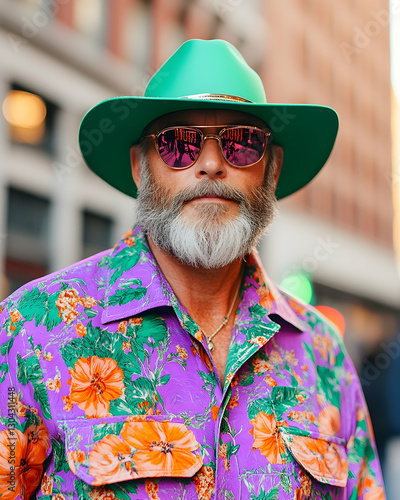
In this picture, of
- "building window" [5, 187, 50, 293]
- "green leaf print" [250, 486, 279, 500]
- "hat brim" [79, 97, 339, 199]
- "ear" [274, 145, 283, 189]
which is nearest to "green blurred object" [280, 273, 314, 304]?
"building window" [5, 187, 50, 293]

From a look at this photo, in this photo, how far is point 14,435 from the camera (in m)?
1.91

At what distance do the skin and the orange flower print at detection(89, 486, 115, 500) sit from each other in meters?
0.61

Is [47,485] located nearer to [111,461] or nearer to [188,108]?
[111,461]

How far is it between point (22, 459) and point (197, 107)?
53.5 inches

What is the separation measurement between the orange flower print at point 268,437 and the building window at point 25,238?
11.6 meters

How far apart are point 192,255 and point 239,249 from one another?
0.62 ft

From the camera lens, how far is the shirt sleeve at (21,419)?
6.22 ft

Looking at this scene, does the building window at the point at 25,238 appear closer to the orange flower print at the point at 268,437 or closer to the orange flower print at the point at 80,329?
the orange flower print at the point at 80,329

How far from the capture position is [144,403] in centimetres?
197

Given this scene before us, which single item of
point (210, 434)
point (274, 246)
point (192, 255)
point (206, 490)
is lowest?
point (274, 246)

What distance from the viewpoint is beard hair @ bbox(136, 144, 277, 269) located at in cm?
235

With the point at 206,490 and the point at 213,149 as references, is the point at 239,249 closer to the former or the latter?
the point at 213,149

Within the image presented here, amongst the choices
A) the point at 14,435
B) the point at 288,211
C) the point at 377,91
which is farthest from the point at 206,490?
the point at 377,91

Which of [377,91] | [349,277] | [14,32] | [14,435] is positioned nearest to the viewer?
[14,435]
